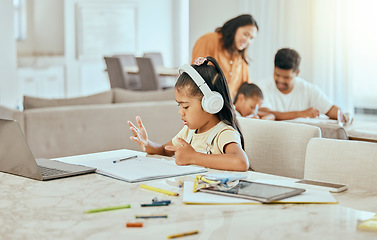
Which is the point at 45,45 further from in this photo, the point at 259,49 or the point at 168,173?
the point at 168,173

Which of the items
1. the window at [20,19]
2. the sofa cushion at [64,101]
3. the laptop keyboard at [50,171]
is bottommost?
the sofa cushion at [64,101]

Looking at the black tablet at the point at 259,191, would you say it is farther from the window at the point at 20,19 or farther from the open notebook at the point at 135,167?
the window at the point at 20,19

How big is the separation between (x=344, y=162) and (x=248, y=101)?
1978mm

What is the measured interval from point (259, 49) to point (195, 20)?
737 millimetres

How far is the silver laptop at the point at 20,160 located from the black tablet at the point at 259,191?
1.57 ft

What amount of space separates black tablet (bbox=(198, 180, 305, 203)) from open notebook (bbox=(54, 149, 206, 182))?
0.25 m

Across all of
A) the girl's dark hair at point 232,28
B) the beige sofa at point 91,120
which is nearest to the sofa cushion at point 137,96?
the beige sofa at point 91,120

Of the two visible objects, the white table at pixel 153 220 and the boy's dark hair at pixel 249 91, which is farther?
the boy's dark hair at pixel 249 91

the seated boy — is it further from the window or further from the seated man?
the window

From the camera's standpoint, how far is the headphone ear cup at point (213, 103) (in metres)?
2.12

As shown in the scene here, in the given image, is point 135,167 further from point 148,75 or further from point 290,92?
point 148,75

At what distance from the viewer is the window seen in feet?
28.8

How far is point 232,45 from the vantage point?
170 inches

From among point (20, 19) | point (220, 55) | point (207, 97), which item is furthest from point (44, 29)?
point (207, 97)
